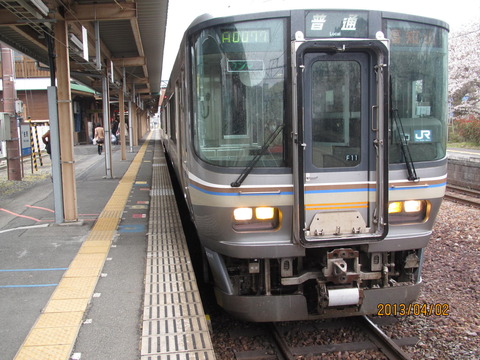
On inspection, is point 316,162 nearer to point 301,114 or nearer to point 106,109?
point 301,114

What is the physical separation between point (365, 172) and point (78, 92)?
25955 millimetres

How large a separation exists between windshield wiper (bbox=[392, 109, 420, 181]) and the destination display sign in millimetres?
806

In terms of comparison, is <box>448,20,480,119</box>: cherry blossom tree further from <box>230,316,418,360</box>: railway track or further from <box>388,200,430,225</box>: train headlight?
<box>230,316,418,360</box>: railway track

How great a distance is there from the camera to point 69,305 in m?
4.02

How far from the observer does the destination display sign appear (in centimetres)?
380

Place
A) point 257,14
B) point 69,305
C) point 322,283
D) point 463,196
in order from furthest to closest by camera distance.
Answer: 1. point 463,196
2. point 69,305
3. point 322,283
4. point 257,14

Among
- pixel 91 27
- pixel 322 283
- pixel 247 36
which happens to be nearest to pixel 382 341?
pixel 322 283

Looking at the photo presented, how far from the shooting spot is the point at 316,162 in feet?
12.9

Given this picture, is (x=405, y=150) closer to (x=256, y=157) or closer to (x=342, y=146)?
(x=342, y=146)

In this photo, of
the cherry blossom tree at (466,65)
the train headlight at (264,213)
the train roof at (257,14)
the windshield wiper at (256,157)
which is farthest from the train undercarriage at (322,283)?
the cherry blossom tree at (466,65)

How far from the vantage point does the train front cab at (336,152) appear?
383cm

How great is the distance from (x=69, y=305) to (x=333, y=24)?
3307 millimetres

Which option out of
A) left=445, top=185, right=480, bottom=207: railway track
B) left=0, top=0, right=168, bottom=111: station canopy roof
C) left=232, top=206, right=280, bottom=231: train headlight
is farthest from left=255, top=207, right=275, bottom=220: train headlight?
left=445, top=185, right=480, bottom=207: railway track

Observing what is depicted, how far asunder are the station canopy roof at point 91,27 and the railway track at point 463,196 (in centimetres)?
776
